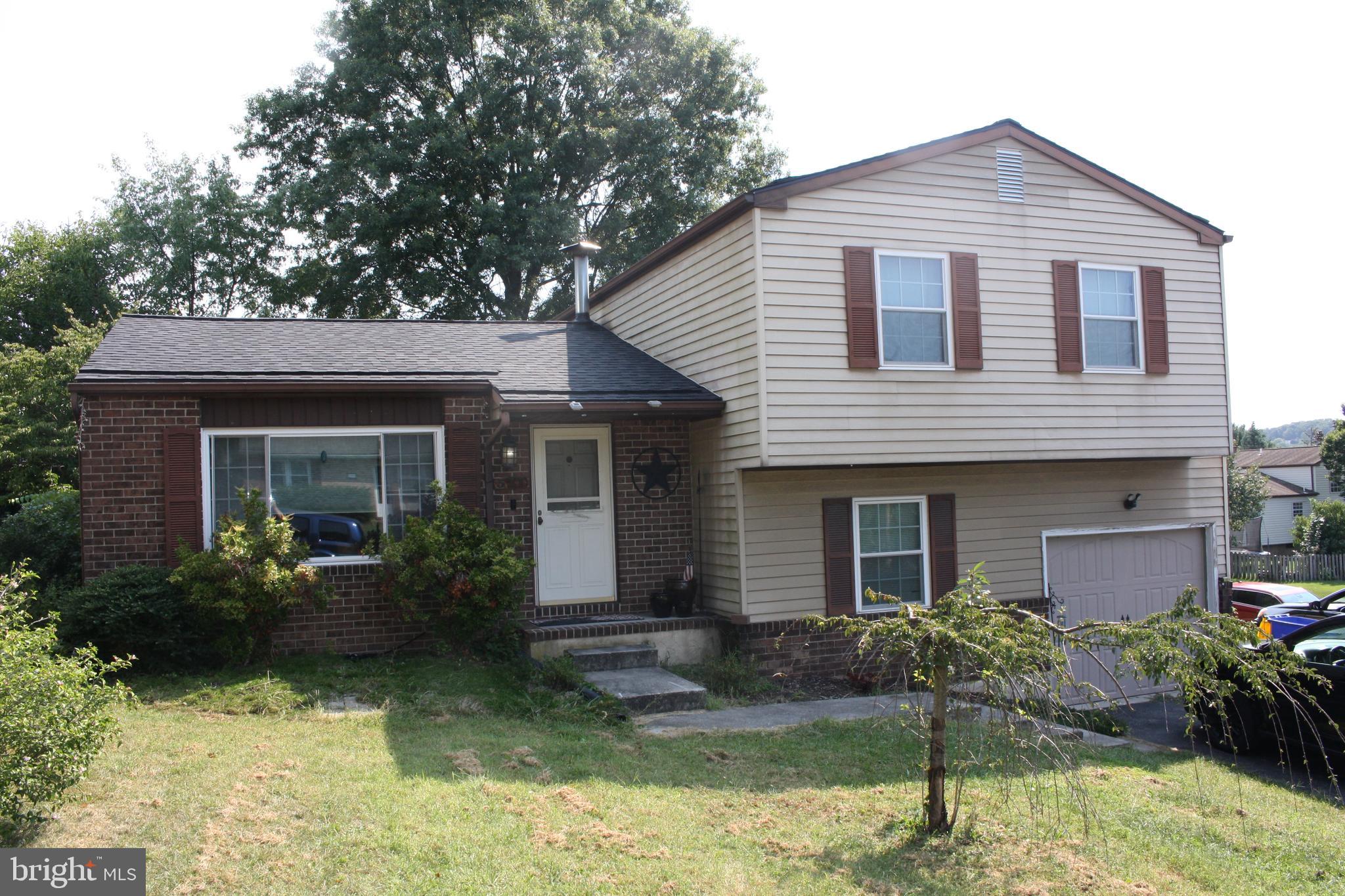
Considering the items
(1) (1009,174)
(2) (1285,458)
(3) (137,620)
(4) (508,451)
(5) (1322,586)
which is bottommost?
(5) (1322,586)

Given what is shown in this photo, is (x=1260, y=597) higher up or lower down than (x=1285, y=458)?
lower down

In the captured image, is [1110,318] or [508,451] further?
[1110,318]

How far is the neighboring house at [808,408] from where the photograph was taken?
9.71 m

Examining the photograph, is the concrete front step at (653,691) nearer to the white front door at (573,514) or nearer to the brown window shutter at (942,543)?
the white front door at (573,514)

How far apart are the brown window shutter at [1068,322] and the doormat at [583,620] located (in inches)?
218

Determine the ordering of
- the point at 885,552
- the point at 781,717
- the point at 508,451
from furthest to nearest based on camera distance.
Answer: the point at 885,552, the point at 508,451, the point at 781,717

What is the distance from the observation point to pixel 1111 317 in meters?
11.4

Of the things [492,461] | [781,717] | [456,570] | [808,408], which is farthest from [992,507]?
[456,570]

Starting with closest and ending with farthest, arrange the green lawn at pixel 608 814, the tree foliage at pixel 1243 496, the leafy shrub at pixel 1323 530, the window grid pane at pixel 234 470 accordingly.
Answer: the green lawn at pixel 608 814 → the window grid pane at pixel 234 470 → the leafy shrub at pixel 1323 530 → the tree foliage at pixel 1243 496

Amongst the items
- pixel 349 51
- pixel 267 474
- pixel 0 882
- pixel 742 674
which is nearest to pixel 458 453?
pixel 267 474

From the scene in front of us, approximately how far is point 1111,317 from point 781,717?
646cm

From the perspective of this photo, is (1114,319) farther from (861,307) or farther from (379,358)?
(379,358)

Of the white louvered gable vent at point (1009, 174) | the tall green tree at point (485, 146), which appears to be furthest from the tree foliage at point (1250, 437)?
the white louvered gable vent at point (1009, 174)

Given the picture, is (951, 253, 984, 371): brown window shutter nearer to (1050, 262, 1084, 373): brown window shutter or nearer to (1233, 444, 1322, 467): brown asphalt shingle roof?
(1050, 262, 1084, 373): brown window shutter
